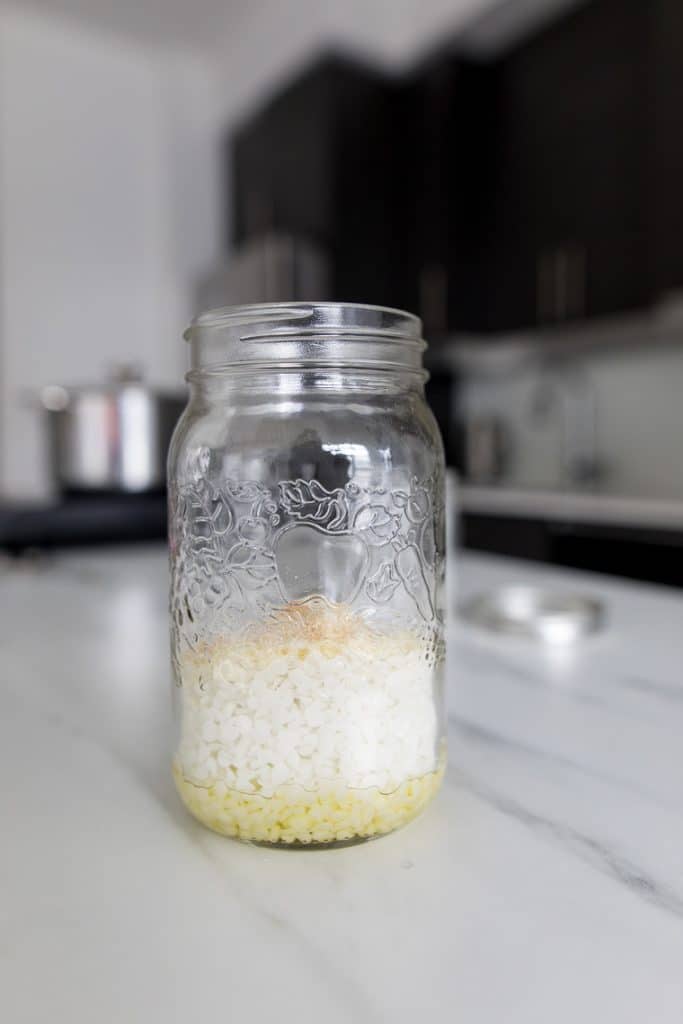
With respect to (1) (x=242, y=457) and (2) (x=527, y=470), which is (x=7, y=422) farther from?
(1) (x=242, y=457)

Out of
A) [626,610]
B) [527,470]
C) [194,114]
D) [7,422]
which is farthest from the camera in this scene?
[194,114]

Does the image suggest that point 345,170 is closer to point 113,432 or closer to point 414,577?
point 113,432

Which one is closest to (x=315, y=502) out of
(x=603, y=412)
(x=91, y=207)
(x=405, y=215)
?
(x=603, y=412)

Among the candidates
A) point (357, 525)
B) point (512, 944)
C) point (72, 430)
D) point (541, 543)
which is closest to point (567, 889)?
point (512, 944)

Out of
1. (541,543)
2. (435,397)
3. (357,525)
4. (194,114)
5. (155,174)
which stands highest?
(194,114)

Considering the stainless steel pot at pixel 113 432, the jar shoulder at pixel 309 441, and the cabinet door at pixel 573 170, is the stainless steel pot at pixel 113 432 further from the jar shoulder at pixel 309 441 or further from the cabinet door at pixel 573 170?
the cabinet door at pixel 573 170
